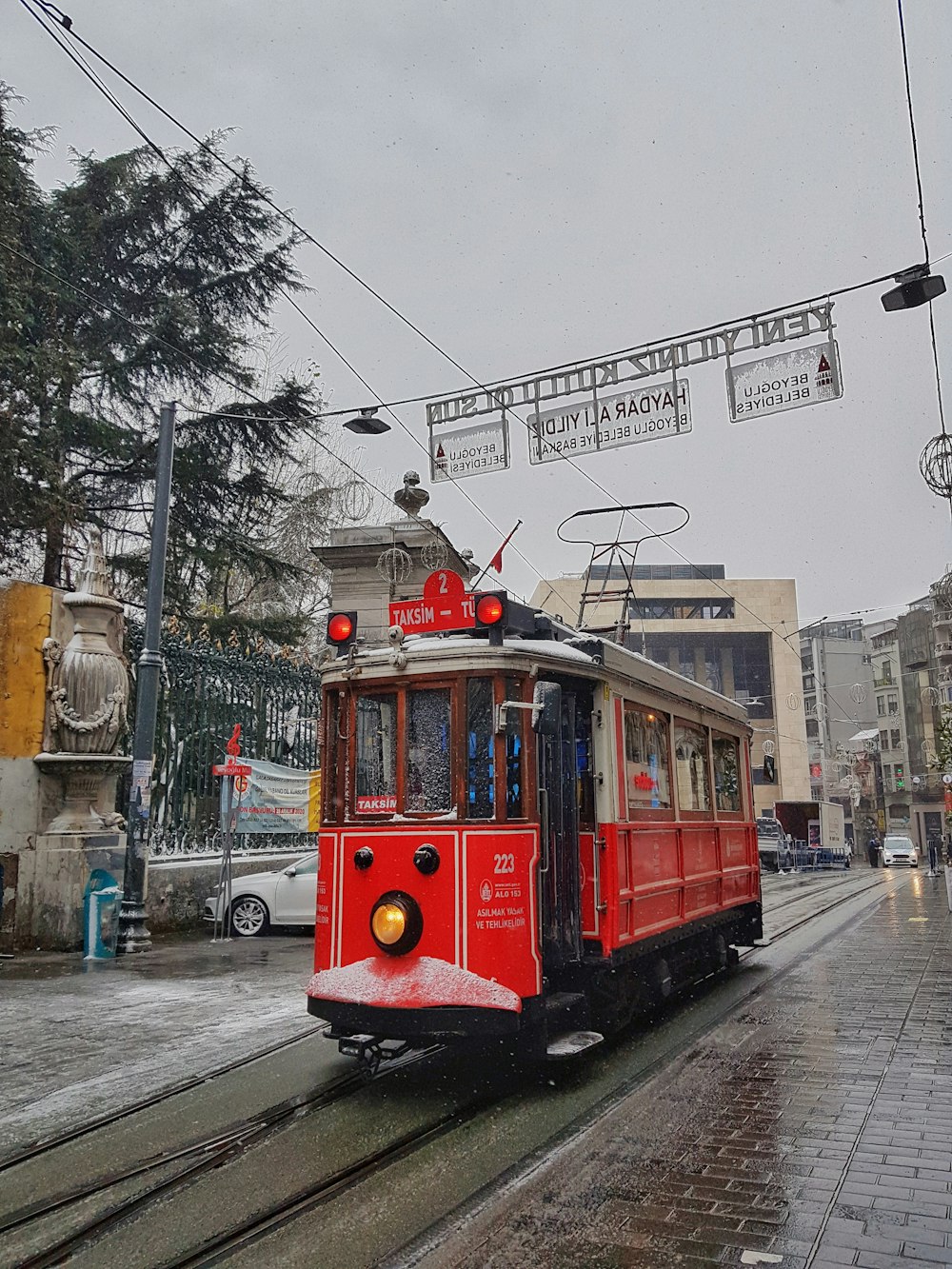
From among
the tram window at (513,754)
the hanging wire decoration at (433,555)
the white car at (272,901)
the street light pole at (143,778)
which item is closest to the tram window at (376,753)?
the tram window at (513,754)

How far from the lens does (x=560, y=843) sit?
23.3 ft

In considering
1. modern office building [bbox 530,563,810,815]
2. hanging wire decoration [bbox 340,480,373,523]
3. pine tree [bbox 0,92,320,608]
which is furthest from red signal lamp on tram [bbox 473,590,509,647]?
modern office building [bbox 530,563,810,815]

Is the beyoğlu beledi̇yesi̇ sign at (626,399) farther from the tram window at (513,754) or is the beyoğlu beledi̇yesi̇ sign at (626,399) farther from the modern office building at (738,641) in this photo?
the modern office building at (738,641)

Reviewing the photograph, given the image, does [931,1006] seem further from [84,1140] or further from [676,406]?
[84,1140]

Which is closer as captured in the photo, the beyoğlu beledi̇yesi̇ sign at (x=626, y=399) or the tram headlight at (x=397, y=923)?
the tram headlight at (x=397, y=923)

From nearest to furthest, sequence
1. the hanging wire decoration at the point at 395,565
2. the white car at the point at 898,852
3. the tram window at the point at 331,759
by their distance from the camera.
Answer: the tram window at the point at 331,759 < the hanging wire decoration at the point at 395,565 < the white car at the point at 898,852

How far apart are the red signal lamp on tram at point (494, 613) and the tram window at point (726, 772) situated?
478 cm

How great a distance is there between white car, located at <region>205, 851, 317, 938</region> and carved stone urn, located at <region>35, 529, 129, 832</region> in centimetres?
222

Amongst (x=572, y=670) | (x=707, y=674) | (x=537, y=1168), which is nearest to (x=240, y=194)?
(x=572, y=670)

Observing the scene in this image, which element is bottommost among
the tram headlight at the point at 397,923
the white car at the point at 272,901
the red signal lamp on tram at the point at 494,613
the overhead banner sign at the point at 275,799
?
the white car at the point at 272,901

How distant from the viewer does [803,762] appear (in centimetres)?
6147

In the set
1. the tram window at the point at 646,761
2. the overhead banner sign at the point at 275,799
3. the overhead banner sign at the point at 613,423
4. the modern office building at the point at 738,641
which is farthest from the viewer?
Result: the modern office building at the point at 738,641

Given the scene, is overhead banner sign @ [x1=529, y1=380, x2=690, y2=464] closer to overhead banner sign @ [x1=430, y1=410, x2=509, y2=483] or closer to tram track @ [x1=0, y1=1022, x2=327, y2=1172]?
overhead banner sign @ [x1=430, y1=410, x2=509, y2=483]

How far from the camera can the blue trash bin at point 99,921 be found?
11.6 m
